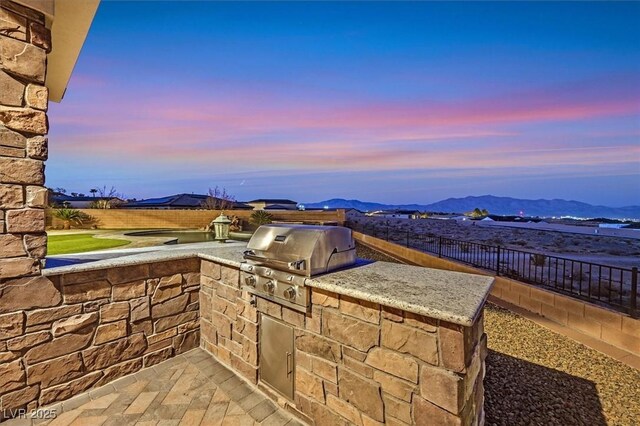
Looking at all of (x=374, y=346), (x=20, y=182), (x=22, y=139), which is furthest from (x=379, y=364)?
(x=22, y=139)

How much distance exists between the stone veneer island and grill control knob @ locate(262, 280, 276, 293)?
0.16 metres

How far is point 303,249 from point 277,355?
3.45 feet

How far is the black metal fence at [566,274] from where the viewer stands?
415 centimetres

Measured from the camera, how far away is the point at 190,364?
2.89 m

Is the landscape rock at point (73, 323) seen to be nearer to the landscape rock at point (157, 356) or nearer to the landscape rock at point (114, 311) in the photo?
the landscape rock at point (114, 311)

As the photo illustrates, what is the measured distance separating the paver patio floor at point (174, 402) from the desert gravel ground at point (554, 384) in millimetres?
2133

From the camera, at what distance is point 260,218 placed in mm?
17109

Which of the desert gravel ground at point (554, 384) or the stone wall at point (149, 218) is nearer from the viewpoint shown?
the desert gravel ground at point (554, 384)

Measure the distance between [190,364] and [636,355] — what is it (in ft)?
18.8

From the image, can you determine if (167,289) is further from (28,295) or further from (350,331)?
(350,331)

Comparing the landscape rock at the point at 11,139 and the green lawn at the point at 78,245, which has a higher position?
the landscape rock at the point at 11,139

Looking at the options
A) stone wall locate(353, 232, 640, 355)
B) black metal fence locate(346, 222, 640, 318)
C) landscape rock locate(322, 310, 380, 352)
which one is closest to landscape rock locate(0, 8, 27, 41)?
landscape rock locate(322, 310, 380, 352)

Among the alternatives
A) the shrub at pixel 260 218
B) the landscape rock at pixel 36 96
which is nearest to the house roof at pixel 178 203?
the shrub at pixel 260 218

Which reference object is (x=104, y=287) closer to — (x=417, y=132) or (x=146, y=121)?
(x=146, y=121)
